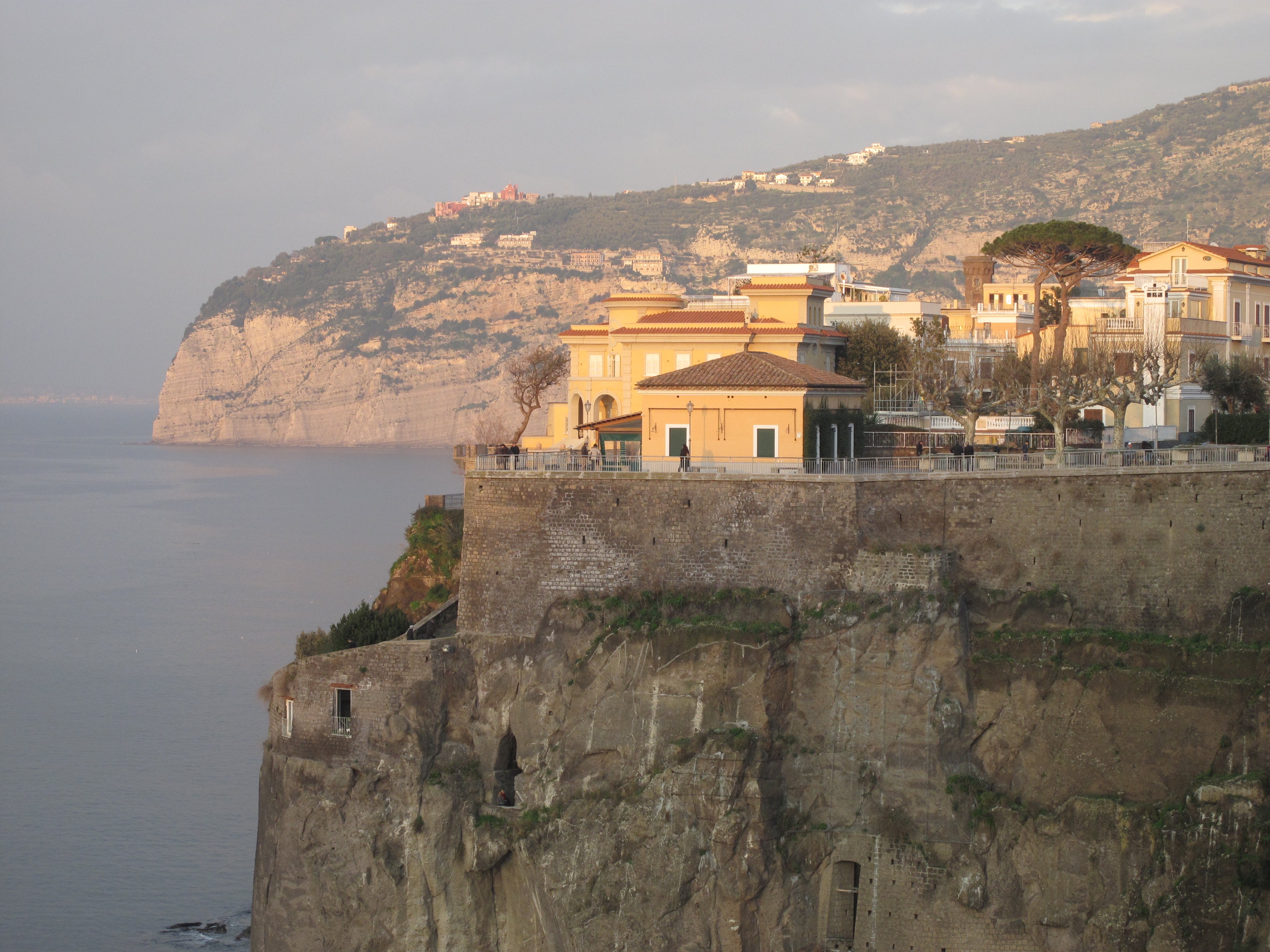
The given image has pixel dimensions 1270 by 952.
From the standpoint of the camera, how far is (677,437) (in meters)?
37.3

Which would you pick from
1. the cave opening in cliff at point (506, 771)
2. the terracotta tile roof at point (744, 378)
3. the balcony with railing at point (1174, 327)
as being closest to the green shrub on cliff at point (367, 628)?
the cave opening in cliff at point (506, 771)

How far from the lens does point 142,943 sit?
42.2m

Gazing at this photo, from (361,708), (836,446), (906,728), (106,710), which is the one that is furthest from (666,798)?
(106,710)

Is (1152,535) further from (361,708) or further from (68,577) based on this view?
(68,577)

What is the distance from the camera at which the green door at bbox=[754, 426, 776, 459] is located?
121ft

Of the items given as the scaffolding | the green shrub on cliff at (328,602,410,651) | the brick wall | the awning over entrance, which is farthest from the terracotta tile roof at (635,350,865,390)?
the scaffolding

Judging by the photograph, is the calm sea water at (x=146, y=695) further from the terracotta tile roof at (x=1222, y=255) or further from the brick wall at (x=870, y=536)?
the terracotta tile roof at (x=1222, y=255)

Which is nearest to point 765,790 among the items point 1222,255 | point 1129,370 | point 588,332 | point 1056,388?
point 1056,388

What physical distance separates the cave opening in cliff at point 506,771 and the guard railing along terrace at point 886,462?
5.95 m

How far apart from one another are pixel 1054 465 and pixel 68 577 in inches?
3267

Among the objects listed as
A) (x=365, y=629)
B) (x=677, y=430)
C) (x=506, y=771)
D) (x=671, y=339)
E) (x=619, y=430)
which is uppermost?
(x=671, y=339)

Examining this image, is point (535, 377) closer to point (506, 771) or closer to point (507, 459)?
point (507, 459)

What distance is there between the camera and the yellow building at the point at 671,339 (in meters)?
46.8

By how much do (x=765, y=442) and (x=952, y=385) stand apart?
1438 cm
